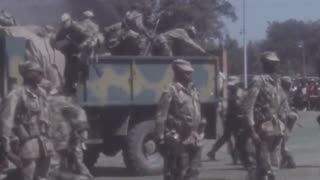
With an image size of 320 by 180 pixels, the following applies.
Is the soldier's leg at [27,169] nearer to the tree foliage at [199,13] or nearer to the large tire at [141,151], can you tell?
the large tire at [141,151]

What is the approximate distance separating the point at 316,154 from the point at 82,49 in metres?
6.92

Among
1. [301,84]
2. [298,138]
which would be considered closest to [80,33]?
[298,138]

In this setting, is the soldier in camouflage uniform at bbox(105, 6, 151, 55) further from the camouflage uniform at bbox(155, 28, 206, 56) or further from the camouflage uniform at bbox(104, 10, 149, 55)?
the camouflage uniform at bbox(155, 28, 206, 56)

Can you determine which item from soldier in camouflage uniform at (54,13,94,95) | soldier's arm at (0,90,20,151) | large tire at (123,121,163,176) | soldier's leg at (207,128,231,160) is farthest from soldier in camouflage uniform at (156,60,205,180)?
soldier's leg at (207,128,231,160)

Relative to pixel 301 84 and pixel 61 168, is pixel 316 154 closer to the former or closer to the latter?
pixel 61 168

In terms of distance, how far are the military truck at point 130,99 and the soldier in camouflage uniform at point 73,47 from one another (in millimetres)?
203

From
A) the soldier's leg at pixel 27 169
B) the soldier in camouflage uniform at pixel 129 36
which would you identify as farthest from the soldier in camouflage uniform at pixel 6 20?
the soldier's leg at pixel 27 169

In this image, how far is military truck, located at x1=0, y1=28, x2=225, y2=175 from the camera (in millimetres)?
16828

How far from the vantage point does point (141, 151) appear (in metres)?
17.2

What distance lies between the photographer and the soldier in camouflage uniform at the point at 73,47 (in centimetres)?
1633

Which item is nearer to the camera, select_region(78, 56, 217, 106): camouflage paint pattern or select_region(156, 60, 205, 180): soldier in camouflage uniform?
select_region(156, 60, 205, 180): soldier in camouflage uniform

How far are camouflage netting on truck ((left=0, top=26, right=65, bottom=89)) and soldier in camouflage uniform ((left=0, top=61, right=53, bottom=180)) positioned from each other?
190 inches

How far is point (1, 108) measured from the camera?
34.5 ft

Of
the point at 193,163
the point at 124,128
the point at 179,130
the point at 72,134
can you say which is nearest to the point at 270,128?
the point at 193,163
